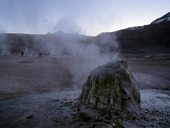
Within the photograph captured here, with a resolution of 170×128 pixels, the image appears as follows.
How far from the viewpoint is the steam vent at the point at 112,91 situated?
218 inches

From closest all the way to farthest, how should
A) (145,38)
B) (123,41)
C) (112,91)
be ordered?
(112,91) < (145,38) < (123,41)

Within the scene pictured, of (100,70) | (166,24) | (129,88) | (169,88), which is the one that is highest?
(166,24)

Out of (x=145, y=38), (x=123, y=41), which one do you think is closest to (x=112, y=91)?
(x=145, y=38)

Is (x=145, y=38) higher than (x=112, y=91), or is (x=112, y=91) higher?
(x=145, y=38)

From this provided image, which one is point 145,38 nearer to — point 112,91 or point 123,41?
point 123,41

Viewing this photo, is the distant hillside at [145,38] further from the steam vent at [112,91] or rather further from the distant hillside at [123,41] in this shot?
the steam vent at [112,91]

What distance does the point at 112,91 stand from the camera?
18.5 ft

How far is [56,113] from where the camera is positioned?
5.91 meters

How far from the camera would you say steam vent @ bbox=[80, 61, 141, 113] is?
5.53 meters

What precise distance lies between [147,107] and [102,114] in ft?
5.87

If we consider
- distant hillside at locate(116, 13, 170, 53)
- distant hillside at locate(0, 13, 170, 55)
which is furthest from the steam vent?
distant hillside at locate(116, 13, 170, 53)

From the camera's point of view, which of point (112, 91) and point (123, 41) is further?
point (123, 41)

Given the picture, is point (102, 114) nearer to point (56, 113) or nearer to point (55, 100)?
point (56, 113)

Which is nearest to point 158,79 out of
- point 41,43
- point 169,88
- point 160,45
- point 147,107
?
point 169,88
